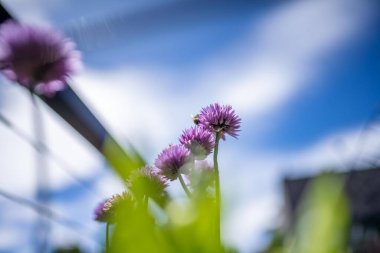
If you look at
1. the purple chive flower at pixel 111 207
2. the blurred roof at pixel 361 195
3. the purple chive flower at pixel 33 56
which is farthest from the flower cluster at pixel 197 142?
the blurred roof at pixel 361 195

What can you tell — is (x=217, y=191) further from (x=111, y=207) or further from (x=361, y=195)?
(x=361, y=195)

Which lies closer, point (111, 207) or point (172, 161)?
point (111, 207)

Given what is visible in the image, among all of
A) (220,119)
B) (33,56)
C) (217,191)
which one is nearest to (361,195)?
(220,119)

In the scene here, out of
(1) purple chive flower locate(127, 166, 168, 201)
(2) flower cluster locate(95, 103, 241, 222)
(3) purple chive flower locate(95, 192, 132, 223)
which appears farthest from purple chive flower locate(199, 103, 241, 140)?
(3) purple chive flower locate(95, 192, 132, 223)

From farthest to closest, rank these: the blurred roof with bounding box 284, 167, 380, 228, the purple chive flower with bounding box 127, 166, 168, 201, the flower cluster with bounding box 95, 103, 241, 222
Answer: the blurred roof with bounding box 284, 167, 380, 228 → the flower cluster with bounding box 95, 103, 241, 222 → the purple chive flower with bounding box 127, 166, 168, 201

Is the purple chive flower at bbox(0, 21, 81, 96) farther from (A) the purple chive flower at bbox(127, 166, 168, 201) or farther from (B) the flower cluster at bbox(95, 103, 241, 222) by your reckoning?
(B) the flower cluster at bbox(95, 103, 241, 222)

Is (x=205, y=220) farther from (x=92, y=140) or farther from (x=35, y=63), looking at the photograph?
(x=92, y=140)
